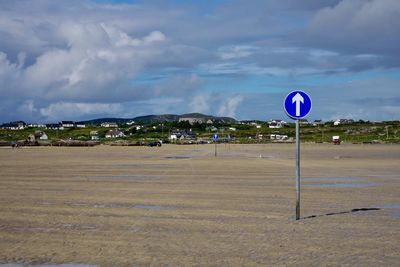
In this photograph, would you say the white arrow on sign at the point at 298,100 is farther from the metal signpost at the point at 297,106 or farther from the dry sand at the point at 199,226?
the dry sand at the point at 199,226

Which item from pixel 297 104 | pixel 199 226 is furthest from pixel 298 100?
pixel 199 226

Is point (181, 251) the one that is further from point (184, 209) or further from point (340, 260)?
point (184, 209)

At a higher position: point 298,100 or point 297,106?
point 298,100

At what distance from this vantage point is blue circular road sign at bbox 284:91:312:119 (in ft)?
40.4

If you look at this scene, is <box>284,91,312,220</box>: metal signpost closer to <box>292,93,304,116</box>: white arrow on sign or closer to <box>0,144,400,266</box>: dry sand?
<box>292,93,304,116</box>: white arrow on sign

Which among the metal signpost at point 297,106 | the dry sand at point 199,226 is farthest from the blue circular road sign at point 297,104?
the dry sand at point 199,226

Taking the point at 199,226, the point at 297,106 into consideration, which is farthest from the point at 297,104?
the point at 199,226

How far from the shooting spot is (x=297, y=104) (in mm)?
12383

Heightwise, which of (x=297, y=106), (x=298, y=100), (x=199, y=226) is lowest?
(x=199, y=226)

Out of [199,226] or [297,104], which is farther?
[297,104]

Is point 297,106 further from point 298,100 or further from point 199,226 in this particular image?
point 199,226

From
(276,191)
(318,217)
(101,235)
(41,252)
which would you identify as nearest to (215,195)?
(276,191)

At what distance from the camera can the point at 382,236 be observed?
1035 centimetres

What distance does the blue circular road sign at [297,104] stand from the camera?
12.3m
